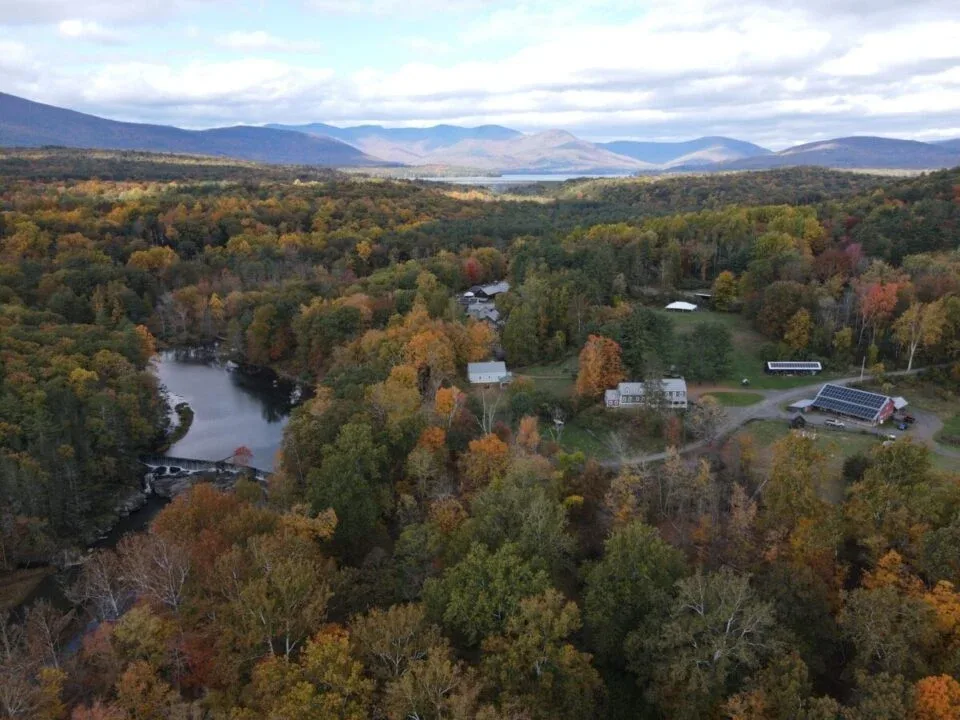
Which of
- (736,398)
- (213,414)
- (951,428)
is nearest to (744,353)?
(736,398)

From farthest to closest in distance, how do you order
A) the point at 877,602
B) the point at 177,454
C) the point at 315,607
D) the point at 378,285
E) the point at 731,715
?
the point at 378,285 < the point at 177,454 < the point at 315,607 < the point at 877,602 < the point at 731,715

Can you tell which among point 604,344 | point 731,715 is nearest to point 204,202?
point 604,344

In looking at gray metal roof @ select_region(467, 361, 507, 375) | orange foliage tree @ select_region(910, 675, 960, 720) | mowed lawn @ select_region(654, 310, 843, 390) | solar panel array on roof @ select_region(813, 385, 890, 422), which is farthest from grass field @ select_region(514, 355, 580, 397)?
orange foliage tree @ select_region(910, 675, 960, 720)

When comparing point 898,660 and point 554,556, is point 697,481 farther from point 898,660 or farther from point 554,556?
point 898,660

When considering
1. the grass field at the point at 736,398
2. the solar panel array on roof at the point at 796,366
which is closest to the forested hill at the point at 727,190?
the solar panel array on roof at the point at 796,366

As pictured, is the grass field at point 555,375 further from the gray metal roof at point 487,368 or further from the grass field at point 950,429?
the grass field at point 950,429

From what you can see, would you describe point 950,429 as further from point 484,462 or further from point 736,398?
point 484,462

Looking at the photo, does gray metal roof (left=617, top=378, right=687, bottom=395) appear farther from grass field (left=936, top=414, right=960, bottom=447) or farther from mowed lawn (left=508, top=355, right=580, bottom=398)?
grass field (left=936, top=414, right=960, bottom=447)
